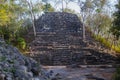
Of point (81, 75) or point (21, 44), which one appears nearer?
point (81, 75)

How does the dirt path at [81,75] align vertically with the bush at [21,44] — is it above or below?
below

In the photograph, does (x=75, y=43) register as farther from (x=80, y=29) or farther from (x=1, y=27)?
Result: (x=1, y=27)

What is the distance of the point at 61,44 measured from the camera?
2347cm

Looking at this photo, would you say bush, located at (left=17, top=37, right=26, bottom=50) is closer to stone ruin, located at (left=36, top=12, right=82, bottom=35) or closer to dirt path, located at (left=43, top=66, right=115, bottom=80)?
stone ruin, located at (left=36, top=12, right=82, bottom=35)

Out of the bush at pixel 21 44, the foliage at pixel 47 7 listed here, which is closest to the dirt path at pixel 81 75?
the bush at pixel 21 44

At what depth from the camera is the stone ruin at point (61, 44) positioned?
21.1 meters

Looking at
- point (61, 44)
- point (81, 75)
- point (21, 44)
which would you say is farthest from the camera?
point (61, 44)

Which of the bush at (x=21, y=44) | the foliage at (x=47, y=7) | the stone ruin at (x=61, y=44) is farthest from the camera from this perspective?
the foliage at (x=47, y=7)

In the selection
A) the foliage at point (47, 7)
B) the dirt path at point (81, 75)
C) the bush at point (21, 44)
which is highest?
the foliage at point (47, 7)

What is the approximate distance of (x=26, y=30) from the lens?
28016 millimetres

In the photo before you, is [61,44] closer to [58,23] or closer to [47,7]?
[58,23]

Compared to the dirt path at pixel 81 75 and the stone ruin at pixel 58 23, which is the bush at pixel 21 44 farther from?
the dirt path at pixel 81 75

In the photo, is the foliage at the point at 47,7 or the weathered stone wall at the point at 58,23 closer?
the weathered stone wall at the point at 58,23

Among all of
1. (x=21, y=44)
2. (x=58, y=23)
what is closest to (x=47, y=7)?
(x=58, y=23)
